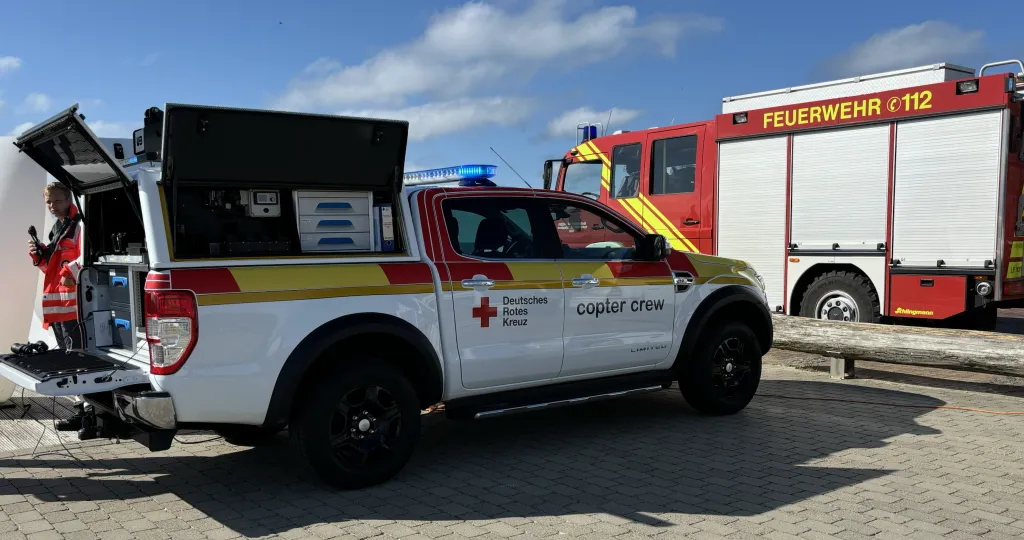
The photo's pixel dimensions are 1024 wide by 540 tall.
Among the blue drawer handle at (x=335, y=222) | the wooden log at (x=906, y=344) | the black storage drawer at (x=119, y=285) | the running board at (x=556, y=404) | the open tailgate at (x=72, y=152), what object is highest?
the open tailgate at (x=72, y=152)

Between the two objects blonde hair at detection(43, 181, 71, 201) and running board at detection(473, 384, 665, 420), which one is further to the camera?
blonde hair at detection(43, 181, 71, 201)

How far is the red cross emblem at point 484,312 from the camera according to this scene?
519 cm

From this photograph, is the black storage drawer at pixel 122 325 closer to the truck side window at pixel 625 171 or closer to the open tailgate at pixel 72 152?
the open tailgate at pixel 72 152

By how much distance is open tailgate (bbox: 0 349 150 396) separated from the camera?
4.15 meters

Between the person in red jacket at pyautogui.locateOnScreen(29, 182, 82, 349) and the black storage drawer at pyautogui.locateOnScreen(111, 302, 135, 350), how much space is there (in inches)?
15.9

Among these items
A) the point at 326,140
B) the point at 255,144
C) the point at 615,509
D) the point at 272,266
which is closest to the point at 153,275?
the point at 272,266

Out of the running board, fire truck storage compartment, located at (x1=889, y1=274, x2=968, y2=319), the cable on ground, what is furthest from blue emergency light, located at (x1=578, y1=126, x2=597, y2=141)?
the running board

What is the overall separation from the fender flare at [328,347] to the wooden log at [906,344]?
189 inches

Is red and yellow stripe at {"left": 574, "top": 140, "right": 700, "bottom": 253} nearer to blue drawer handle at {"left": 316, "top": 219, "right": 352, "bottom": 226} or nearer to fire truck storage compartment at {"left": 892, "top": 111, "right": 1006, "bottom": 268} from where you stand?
fire truck storage compartment at {"left": 892, "top": 111, "right": 1006, "bottom": 268}

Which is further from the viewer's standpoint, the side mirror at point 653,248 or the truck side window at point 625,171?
the truck side window at point 625,171

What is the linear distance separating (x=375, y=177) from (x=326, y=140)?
1.31 ft

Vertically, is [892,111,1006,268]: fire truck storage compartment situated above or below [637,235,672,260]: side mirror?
above

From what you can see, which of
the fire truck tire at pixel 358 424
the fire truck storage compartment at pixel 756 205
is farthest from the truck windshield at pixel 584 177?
the fire truck tire at pixel 358 424

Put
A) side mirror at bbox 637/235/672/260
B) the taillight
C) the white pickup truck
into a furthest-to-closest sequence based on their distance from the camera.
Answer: side mirror at bbox 637/235/672/260 → the white pickup truck → the taillight
